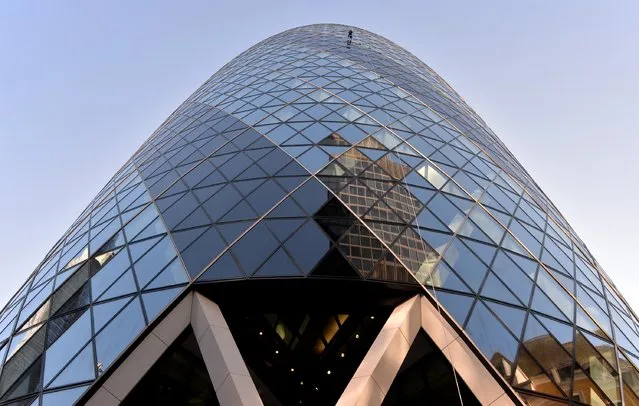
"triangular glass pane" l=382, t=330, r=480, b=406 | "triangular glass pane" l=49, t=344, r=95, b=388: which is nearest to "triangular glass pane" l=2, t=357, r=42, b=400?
"triangular glass pane" l=49, t=344, r=95, b=388

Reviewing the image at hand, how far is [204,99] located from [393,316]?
23205 mm

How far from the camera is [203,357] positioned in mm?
13422

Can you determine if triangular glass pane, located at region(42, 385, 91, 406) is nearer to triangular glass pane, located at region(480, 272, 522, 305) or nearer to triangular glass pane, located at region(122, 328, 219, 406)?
triangular glass pane, located at region(122, 328, 219, 406)

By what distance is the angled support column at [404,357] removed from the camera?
12430 millimetres

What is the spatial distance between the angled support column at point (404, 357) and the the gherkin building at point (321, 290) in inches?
2.0

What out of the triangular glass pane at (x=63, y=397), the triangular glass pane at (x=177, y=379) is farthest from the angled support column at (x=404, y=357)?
the triangular glass pane at (x=63, y=397)

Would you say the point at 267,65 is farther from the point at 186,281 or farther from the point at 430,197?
the point at 186,281

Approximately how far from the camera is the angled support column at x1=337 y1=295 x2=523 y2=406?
12.4 metres

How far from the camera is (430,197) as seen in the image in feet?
64.0

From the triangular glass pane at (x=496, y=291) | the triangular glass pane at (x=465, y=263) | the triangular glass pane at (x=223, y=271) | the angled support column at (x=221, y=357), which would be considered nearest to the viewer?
the angled support column at (x=221, y=357)

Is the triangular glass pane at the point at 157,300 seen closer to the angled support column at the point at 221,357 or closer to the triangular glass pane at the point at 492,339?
the angled support column at the point at 221,357

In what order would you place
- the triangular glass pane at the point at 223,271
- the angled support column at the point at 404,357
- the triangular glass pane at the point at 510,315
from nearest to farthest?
the angled support column at the point at 404,357
the triangular glass pane at the point at 510,315
the triangular glass pane at the point at 223,271

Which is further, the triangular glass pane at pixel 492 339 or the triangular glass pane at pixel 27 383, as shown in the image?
the triangular glass pane at pixel 27 383

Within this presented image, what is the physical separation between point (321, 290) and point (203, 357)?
3.98 m
